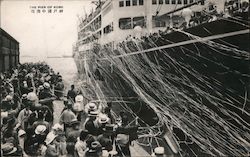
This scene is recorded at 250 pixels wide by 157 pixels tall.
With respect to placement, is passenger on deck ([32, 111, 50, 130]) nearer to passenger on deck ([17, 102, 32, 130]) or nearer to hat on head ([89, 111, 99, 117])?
passenger on deck ([17, 102, 32, 130])

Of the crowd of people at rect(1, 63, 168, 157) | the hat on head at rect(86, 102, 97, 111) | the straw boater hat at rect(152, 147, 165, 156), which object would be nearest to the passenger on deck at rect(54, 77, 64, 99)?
the crowd of people at rect(1, 63, 168, 157)

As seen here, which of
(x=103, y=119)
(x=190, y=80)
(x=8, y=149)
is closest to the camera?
(x=8, y=149)

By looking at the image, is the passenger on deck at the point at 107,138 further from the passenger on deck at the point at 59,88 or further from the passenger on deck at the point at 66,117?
the passenger on deck at the point at 59,88

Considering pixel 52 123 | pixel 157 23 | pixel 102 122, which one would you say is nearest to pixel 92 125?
pixel 102 122

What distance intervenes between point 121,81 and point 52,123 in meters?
0.59

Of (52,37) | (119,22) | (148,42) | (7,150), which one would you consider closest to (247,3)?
(148,42)

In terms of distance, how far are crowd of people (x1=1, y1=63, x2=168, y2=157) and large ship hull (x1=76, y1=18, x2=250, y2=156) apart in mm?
171

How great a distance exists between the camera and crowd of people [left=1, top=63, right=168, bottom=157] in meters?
2.36

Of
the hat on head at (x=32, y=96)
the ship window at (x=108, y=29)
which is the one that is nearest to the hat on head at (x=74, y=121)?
the hat on head at (x=32, y=96)

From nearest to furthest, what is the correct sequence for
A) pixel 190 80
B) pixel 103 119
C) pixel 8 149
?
pixel 8 149
pixel 103 119
pixel 190 80

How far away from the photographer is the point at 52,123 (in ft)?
7.93

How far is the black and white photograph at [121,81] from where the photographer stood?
93.2 inches

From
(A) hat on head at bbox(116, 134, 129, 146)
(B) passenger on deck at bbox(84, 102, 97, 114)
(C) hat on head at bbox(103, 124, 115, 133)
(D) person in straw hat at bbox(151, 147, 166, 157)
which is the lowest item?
(D) person in straw hat at bbox(151, 147, 166, 157)

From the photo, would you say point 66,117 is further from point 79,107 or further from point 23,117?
point 23,117
